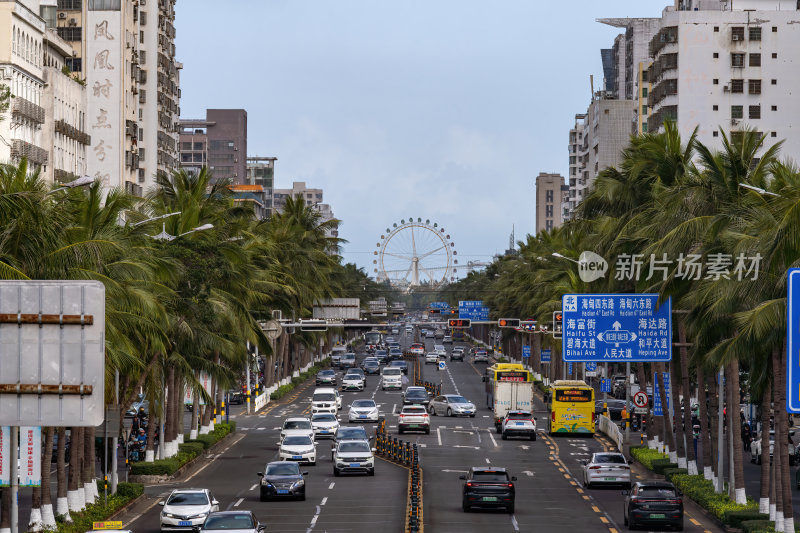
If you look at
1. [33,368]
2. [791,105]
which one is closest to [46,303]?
[33,368]

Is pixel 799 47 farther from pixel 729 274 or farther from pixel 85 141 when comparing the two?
pixel 729 274

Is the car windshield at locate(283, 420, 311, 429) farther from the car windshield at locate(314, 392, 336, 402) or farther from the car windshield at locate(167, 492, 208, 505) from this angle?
the car windshield at locate(167, 492, 208, 505)

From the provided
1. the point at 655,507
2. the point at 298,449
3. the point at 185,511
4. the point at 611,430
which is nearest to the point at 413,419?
the point at 611,430

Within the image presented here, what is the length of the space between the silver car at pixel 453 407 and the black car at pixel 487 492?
146ft

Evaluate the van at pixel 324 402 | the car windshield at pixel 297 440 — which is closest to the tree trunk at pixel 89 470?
the car windshield at pixel 297 440

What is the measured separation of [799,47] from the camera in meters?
117

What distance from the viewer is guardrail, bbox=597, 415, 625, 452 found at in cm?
6725

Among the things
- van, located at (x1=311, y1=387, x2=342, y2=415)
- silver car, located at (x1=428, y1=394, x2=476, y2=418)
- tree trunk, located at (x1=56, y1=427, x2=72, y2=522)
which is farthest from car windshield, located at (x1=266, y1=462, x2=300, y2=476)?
silver car, located at (x1=428, y1=394, x2=476, y2=418)

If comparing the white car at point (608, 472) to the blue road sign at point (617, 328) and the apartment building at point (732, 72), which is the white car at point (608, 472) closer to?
the blue road sign at point (617, 328)

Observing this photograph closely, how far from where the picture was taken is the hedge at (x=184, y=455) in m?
52.6

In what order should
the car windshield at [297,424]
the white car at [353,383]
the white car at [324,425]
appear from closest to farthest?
the car windshield at [297,424], the white car at [324,425], the white car at [353,383]

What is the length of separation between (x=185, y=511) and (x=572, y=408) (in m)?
A: 40.4

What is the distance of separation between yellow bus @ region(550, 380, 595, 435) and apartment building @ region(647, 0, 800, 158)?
160 feet

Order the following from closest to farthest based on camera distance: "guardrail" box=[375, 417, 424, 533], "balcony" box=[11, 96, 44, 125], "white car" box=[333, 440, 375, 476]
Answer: "guardrail" box=[375, 417, 424, 533]
"white car" box=[333, 440, 375, 476]
"balcony" box=[11, 96, 44, 125]
